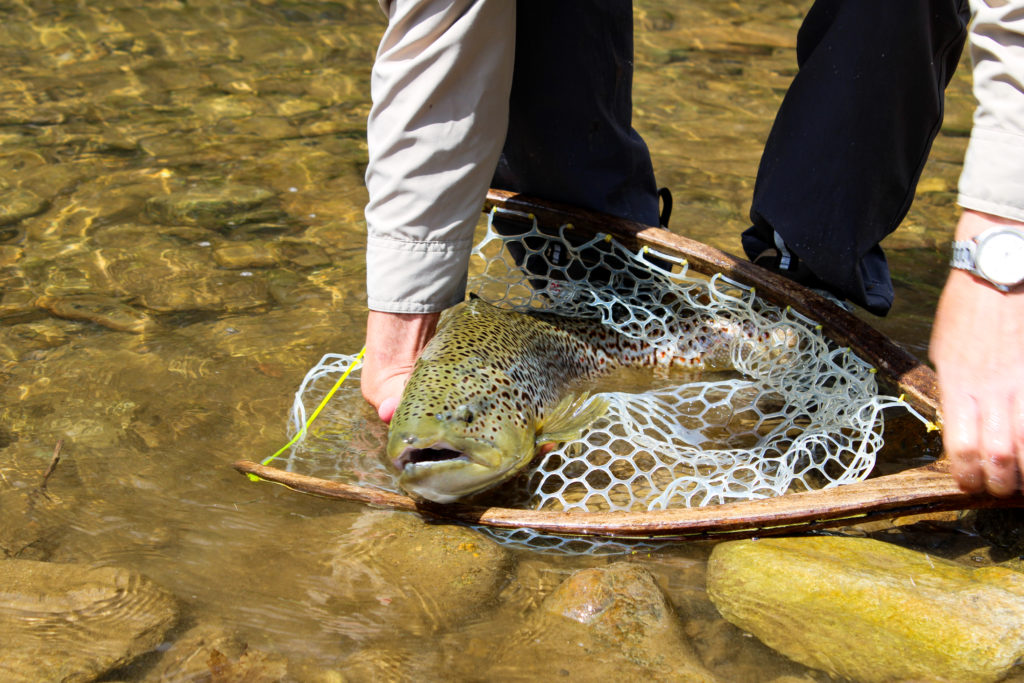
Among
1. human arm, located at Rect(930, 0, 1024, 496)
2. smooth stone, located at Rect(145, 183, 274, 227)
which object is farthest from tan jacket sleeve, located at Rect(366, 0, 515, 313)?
smooth stone, located at Rect(145, 183, 274, 227)

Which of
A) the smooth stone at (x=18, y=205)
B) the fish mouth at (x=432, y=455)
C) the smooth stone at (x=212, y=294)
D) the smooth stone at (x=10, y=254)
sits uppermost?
the fish mouth at (x=432, y=455)

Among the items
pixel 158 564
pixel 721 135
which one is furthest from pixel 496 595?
pixel 721 135

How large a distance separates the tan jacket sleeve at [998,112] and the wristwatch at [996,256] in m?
0.07

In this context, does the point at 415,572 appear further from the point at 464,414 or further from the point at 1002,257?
the point at 1002,257

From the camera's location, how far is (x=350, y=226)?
466cm

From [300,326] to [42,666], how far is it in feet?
6.22

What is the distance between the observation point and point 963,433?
195cm

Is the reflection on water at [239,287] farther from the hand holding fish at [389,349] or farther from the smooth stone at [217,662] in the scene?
the hand holding fish at [389,349]

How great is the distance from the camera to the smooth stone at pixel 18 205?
174 inches

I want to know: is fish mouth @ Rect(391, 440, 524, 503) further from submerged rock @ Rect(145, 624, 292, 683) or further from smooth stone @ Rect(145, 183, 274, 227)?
smooth stone @ Rect(145, 183, 274, 227)

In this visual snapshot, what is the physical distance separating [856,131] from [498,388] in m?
1.50

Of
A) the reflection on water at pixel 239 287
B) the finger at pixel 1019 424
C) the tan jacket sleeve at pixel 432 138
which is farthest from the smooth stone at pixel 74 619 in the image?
the finger at pixel 1019 424

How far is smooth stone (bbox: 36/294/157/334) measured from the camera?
3633 millimetres

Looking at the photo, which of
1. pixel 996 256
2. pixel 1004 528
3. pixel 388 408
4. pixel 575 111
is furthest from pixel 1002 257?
pixel 575 111
